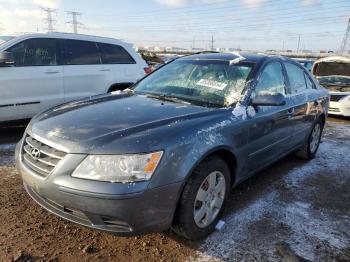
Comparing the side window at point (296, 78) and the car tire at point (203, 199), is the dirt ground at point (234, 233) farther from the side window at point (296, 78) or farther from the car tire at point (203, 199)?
the side window at point (296, 78)

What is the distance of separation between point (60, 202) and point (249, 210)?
2.02 m

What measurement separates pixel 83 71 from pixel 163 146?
14.9 feet

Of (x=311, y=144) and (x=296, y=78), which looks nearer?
(x=296, y=78)

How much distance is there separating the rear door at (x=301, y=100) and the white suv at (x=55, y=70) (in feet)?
11.5

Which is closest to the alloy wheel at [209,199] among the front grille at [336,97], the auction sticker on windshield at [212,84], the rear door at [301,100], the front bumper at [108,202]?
the front bumper at [108,202]

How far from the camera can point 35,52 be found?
6152 mm

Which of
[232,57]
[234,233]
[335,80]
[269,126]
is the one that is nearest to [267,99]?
[269,126]

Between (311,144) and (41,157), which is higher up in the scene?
(41,157)

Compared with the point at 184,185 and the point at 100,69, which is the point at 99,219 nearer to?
the point at 184,185

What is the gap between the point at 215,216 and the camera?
3.33 meters

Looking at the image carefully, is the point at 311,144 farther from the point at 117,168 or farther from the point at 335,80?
the point at 335,80

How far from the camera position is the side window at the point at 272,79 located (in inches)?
156

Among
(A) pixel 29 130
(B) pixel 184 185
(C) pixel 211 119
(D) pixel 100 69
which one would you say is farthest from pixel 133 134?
(D) pixel 100 69

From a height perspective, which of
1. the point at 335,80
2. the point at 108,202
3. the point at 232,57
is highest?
the point at 232,57
